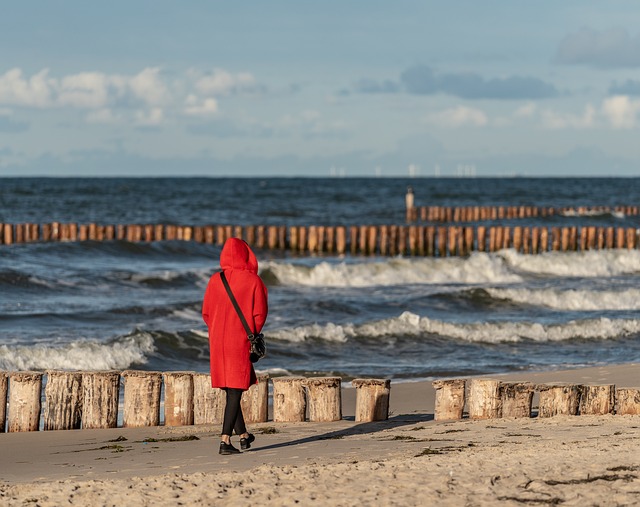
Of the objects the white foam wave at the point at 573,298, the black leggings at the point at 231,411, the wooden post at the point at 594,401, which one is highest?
the black leggings at the point at 231,411

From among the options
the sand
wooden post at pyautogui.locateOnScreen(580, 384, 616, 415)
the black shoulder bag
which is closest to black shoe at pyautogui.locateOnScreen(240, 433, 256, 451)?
the sand

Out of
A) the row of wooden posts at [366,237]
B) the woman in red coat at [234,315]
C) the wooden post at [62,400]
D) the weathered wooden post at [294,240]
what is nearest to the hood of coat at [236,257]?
the woman in red coat at [234,315]

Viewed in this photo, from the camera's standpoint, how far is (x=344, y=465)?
6.69 metres

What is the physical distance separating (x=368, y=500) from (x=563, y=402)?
12.1ft

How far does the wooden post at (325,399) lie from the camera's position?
9.10m

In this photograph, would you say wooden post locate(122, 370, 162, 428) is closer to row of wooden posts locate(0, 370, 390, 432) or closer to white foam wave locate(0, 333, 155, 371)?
row of wooden posts locate(0, 370, 390, 432)

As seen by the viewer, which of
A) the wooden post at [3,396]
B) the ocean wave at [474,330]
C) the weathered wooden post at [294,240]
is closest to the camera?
the wooden post at [3,396]

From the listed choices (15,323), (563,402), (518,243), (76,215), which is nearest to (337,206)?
(76,215)

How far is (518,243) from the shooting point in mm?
32906

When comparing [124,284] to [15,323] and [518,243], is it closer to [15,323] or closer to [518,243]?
[15,323]

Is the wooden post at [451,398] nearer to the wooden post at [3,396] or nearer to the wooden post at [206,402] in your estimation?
the wooden post at [206,402]

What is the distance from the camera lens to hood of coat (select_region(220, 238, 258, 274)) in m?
7.38

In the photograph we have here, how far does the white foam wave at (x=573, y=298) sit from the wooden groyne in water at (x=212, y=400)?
38.6ft

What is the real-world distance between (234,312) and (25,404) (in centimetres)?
248
